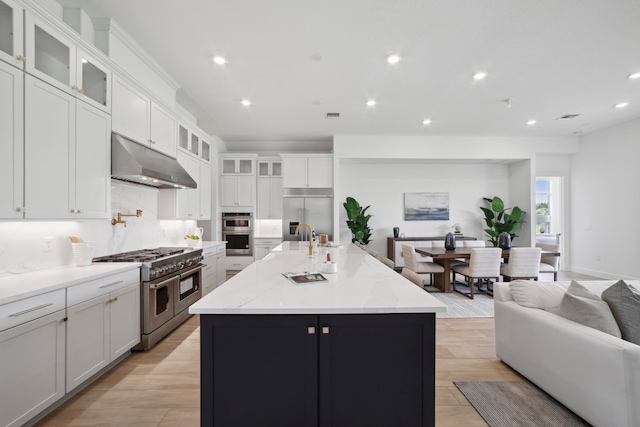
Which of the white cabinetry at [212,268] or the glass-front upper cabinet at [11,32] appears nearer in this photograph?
the glass-front upper cabinet at [11,32]

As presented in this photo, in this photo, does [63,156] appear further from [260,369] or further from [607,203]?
[607,203]

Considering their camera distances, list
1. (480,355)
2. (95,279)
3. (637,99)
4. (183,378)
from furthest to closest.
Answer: (637,99), (480,355), (183,378), (95,279)

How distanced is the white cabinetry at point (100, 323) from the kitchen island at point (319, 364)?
4.49 feet

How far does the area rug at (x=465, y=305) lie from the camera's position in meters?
3.76

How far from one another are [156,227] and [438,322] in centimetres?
392

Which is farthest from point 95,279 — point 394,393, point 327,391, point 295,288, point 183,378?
point 394,393

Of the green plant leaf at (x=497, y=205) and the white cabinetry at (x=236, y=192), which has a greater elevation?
the white cabinetry at (x=236, y=192)

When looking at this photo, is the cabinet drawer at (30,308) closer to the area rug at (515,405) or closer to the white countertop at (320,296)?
the white countertop at (320,296)

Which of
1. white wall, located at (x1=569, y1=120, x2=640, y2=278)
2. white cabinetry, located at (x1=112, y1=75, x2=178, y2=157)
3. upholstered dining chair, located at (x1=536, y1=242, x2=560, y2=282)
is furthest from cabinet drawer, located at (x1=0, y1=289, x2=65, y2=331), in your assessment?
white wall, located at (x1=569, y1=120, x2=640, y2=278)

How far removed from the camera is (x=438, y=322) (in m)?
3.47

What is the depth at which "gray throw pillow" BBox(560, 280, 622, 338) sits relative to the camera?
1.72m

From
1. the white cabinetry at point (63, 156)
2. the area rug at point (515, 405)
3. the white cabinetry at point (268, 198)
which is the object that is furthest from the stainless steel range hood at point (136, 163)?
the area rug at point (515, 405)

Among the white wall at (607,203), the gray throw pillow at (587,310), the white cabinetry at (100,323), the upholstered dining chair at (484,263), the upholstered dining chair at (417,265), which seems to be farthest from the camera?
the white wall at (607,203)

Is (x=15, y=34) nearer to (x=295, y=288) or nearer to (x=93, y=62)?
(x=93, y=62)
